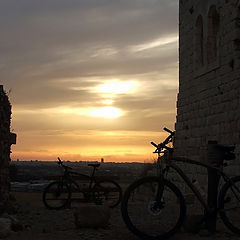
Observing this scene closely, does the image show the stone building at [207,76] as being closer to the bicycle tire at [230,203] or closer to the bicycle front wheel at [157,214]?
the bicycle tire at [230,203]

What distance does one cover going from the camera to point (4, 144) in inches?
391

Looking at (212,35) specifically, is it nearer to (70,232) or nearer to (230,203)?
(230,203)

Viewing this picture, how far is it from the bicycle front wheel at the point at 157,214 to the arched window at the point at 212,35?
641cm

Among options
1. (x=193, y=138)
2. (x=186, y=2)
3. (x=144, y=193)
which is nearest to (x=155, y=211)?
(x=144, y=193)

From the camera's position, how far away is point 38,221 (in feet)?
29.0

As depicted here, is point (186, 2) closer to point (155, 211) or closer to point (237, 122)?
point (237, 122)

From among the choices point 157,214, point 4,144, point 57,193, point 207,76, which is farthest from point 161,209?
point 207,76

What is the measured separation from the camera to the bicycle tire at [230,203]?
670cm

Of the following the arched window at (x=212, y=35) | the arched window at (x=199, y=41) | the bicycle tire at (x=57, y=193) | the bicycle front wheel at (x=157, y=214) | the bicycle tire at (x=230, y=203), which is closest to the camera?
the bicycle front wheel at (x=157, y=214)

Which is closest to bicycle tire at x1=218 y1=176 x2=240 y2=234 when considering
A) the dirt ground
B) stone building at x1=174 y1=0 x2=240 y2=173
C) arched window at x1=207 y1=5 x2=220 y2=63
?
the dirt ground

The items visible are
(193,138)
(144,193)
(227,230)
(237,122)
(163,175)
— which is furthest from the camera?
(193,138)

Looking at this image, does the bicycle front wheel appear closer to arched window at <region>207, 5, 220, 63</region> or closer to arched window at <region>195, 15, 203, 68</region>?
arched window at <region>207, 5, 220, 63</region>

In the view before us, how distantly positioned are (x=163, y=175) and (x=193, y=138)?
654cm

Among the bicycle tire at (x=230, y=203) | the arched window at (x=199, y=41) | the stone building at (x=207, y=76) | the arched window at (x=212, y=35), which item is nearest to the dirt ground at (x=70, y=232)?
the bicycle tire at (x=230, y=203)
